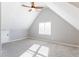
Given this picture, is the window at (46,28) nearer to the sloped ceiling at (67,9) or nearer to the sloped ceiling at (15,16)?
the sloped ceiling at (15,16)

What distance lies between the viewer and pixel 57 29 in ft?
16.5

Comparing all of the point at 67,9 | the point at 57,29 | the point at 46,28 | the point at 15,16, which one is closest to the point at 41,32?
the point at 46,28

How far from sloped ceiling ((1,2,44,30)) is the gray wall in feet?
0.97

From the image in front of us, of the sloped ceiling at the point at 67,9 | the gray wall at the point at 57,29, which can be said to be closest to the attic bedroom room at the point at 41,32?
the gray wall at the point at 57,29

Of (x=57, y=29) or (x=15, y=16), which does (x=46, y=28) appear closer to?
(x=57, y=29)

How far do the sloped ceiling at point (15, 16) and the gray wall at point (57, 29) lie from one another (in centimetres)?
30

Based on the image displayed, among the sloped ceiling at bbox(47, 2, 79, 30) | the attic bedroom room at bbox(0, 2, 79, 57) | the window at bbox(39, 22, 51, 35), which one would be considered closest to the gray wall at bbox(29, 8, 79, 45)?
the attic bedroom room at bbox(0, 2, 79, 57)

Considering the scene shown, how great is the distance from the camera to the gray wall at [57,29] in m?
4.69

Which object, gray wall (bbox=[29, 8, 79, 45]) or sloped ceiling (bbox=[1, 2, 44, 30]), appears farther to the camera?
gray wall (bbox=[29, 8, 79, 45])

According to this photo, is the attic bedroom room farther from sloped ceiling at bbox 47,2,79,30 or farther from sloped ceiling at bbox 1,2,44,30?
sloped ceiling at bbox 47,2,79,30

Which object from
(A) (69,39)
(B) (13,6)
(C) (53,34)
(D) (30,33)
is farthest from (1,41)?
(A) (69,39)

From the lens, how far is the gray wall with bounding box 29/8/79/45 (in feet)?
15.4

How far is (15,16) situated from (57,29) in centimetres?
202

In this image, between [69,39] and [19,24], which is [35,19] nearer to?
[19,24]
